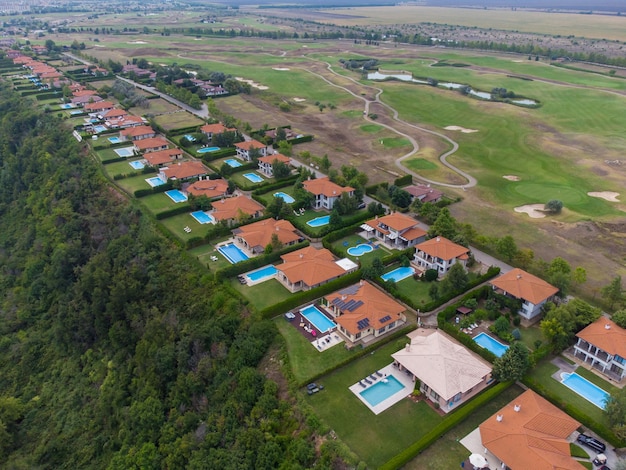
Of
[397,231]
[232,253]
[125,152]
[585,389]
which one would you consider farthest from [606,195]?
[125,152]

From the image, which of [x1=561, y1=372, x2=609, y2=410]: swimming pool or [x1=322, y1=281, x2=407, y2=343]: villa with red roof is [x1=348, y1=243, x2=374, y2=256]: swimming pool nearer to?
[x1=322, y1=281, x2=407, y2=343]: villa with red roof

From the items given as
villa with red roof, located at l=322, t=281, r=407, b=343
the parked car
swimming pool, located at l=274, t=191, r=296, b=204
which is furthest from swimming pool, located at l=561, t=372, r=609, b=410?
swimming pool, located at l=274, t=191, r=296, b=204

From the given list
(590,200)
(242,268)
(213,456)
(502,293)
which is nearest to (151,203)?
(242,268)

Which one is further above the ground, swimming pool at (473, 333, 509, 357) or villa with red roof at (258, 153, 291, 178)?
villa with red roof at (258, 153, 291, 178)

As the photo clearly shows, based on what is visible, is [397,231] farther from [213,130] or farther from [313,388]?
[213,130]

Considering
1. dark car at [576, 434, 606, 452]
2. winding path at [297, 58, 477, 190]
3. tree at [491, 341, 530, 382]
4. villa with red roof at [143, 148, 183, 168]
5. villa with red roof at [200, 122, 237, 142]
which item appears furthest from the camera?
villa with red roof at [200, 122, 237, 142]
